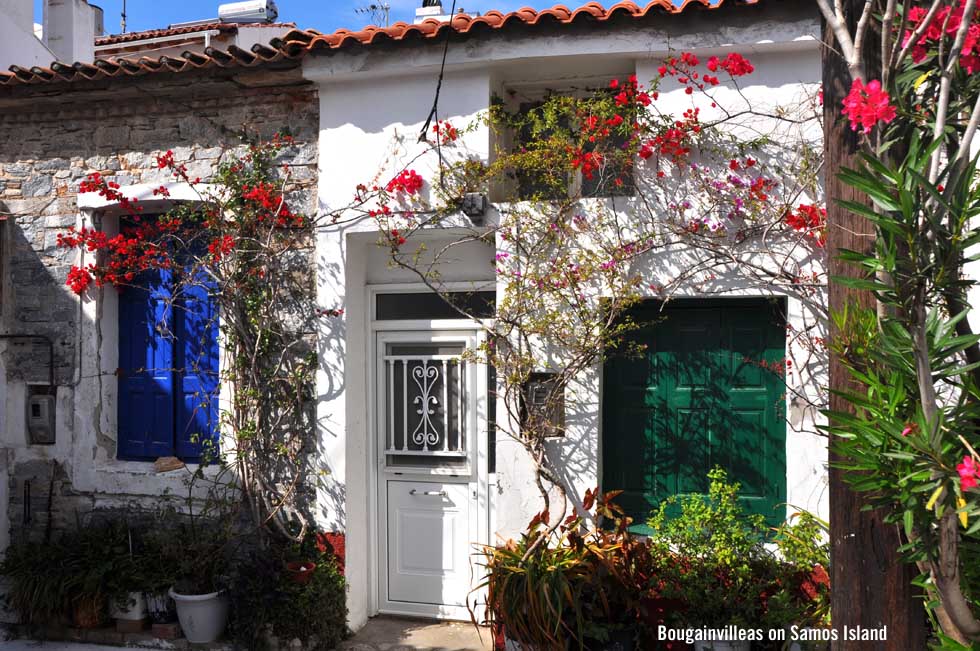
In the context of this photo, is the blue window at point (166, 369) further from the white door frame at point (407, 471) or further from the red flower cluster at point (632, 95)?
the red flower cluster at point (632, 95)

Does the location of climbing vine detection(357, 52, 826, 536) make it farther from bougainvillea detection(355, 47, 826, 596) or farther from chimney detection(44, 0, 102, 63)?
chimney detection(44, 0, 102, 63)

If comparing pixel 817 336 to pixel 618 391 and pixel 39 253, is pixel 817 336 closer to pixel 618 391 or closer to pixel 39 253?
pixel 618 391

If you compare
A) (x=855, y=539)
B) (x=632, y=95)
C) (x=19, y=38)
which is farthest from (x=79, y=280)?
(x=855, y=539)

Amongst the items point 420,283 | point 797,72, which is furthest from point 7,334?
point 797,72

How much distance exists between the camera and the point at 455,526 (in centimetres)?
648

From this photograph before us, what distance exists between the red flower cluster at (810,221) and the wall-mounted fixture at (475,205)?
197cm

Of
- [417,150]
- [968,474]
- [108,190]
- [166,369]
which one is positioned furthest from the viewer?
[166,369]

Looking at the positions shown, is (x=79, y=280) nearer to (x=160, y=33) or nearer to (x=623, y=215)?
(x=623, y=215)

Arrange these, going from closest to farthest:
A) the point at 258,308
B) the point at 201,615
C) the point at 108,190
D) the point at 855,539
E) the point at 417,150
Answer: the point at 855,539 → the point at 201,615 → the point at 417,150 → the point at 258,308 → the point at 108,190

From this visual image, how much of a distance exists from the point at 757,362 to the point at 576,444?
1311 millimetres

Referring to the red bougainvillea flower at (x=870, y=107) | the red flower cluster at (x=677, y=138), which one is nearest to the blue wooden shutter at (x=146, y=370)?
the red flower cluster at (x=677, y=138)

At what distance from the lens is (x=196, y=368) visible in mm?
6723

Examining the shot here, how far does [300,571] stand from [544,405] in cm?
208

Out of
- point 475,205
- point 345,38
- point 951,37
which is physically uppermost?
point 345,38
